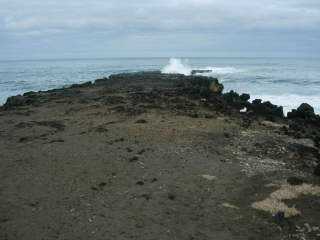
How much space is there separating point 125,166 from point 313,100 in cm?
3085

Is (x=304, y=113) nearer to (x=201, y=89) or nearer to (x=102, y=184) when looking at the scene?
(x=201, y=89)

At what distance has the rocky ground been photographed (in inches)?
512

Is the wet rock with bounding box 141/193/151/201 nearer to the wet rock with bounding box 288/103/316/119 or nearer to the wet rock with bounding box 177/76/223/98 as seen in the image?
the wet rock with bounding box 288/103/316/119

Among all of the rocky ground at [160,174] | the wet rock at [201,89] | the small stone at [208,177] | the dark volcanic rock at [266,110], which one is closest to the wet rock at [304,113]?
the rocky ground at [160,174]

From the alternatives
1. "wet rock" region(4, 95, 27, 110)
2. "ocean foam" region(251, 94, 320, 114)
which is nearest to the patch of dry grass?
"wet rock" region(4, 95, 27, 110)

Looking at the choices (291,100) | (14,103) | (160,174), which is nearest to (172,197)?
(160,174)

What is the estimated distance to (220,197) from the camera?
48.8 ft

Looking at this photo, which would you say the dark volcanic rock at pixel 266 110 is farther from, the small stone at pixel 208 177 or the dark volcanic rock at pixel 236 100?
the small stone at pixel 208 177

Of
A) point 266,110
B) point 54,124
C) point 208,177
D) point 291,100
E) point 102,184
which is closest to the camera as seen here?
point 102,184

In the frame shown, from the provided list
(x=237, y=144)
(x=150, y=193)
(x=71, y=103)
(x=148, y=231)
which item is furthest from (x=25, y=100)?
(x=148, y=231)

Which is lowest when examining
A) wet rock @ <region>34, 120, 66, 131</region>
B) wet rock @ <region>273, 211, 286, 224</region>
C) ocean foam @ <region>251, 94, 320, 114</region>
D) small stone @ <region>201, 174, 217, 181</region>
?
ocean foam @ <region>251, 94, 320, 114</region>

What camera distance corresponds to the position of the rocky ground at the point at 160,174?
13.0m

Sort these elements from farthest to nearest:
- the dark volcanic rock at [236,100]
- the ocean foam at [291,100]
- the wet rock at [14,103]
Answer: the ocean foam at [291,100], the wet rock at [14,103], the dark volcanic rock at [236,100]

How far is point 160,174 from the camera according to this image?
55.1 ft
